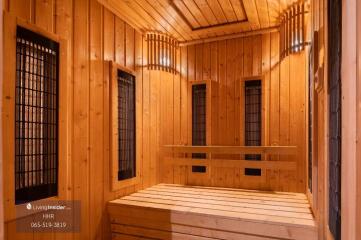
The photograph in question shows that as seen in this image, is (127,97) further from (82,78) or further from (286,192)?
(286,192)

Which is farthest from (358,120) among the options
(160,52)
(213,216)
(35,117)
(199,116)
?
(160,52)

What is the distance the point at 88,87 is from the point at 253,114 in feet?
7.91

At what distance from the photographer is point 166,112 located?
4.51 m

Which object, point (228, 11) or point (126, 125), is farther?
point (126, 125)

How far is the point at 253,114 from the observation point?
4.01 metres

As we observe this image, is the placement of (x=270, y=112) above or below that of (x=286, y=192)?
above

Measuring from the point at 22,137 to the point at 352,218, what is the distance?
231 centimetres

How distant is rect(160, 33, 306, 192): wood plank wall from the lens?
370 centimetres

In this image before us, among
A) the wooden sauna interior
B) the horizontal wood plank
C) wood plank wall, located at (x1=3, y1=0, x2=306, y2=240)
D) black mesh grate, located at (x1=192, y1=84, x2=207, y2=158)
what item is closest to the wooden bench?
the wooden sauna interior

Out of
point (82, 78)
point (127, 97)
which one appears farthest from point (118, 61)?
point (82, 78)

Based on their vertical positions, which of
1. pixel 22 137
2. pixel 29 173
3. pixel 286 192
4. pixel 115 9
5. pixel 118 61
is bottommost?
pixel 286 192

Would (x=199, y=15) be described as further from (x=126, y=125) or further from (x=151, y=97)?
(x=126, y=125)

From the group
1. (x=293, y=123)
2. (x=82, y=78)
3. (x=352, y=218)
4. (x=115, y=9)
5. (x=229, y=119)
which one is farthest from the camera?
(x=229, y=119)

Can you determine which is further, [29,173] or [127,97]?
[127,97]
